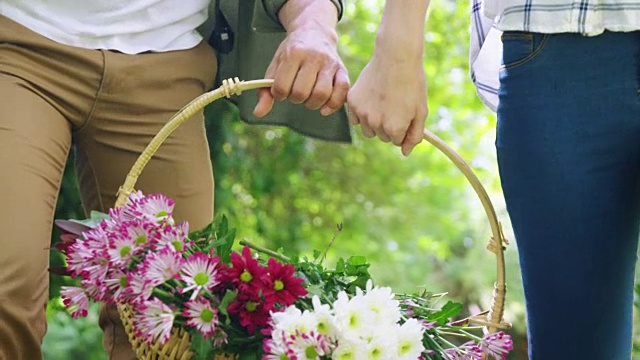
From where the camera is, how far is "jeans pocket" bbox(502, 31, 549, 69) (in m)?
1.36

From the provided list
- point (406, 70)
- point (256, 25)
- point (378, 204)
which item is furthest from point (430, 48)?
point (406, 70)

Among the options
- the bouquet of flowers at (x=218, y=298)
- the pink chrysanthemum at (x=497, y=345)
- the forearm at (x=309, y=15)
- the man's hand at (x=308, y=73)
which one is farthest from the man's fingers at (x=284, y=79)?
the pink chrysanthemum at (x=497, y=345)

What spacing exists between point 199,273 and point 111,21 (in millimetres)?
552

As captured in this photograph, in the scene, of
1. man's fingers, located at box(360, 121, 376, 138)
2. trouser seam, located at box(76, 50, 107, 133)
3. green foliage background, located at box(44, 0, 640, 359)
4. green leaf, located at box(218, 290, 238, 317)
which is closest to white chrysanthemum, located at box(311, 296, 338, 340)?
green leaf, located at box(218, 290, 238, 317)

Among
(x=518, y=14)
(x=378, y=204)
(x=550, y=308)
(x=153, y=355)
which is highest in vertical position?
(x=518, y=14)

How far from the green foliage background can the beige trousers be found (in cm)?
148

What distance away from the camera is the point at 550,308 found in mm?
1412

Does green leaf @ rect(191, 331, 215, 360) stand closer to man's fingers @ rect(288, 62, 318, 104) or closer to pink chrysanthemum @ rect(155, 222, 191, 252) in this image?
pink chrysanthemum @ rect(155, 222, 191, 252)

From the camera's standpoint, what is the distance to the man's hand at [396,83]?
4.86ft

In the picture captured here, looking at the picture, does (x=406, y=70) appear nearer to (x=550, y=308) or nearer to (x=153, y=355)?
(x=550, y=308)

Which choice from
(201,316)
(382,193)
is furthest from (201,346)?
(382,193)

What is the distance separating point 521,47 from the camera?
4.51ft

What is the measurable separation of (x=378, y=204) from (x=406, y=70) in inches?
170

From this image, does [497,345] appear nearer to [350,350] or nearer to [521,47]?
[350,350]
